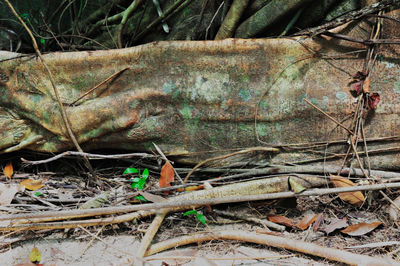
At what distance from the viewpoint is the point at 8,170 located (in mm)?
2512

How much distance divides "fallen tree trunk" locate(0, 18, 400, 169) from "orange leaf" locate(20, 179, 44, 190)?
242mm

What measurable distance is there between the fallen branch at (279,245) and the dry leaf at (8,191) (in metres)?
0.95

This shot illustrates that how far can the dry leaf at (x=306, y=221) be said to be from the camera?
2.01 metres

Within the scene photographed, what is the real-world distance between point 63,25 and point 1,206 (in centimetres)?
179

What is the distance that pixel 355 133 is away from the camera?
7.28 ft

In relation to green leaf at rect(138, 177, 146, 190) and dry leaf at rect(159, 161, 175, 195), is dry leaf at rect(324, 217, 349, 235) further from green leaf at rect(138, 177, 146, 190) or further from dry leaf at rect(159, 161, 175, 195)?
green leaf at rect(138, 177, 146, 190)

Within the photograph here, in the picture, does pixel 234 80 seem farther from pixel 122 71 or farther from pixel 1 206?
pixel 1 206

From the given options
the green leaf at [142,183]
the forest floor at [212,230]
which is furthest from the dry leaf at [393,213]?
the green leaf at [142,183]

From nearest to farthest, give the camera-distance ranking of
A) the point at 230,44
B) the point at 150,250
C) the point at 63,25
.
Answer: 1. the point at 150,250
2. the point at 230,44
3. the point at 63,25

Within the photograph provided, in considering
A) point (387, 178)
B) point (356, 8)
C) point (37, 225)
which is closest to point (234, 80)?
point (356, 8)

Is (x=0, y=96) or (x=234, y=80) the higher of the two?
(x=234, y=80)

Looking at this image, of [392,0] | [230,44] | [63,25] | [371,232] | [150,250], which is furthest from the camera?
[63,25]

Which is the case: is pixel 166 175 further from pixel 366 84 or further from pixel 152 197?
pixel 366 84

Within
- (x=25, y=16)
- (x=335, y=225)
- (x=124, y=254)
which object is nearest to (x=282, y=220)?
(x=335, y=225)
